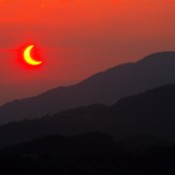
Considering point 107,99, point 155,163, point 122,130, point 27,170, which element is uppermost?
point 107,99

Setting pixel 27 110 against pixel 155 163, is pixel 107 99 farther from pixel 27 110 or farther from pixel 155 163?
pixel 155 163

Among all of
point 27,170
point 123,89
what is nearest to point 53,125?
point 27,170

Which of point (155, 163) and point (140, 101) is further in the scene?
point (140, 101)

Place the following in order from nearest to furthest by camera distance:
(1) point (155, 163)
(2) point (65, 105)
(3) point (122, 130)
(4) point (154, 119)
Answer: (1) point (155, 163), (3) point (122, 130), (4) point (154, 119), (2) point (65, 105)

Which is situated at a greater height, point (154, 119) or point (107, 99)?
point (107, 99)

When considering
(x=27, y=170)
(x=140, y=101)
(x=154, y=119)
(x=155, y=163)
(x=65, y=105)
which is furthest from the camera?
(x=65, y=105)

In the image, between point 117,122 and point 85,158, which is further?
point 117,122

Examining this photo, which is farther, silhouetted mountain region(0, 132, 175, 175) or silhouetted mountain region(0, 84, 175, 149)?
silhouetted mountain region(0, 84, 175, 149)

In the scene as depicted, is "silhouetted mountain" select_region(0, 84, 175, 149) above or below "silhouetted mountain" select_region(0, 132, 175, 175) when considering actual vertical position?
→ above
